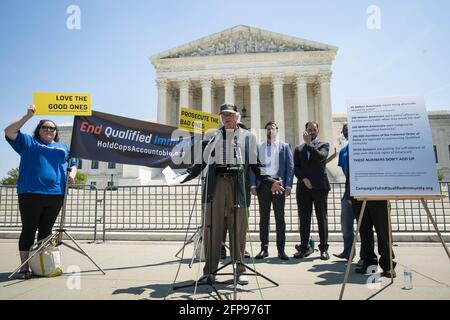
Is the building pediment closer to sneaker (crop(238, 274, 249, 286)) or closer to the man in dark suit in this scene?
the man in dark suit

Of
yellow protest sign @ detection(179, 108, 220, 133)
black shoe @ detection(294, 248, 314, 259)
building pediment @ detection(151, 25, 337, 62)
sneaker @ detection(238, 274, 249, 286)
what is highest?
building pediment @ detection(151, 25, 337, 62)

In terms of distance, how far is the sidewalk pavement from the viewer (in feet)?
10.6

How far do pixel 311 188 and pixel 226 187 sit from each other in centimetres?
232

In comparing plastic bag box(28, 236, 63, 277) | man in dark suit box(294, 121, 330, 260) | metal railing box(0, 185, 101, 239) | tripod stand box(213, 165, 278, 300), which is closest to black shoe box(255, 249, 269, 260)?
man in dark suit box(294, 121, 330, 260)

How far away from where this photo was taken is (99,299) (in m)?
3.12

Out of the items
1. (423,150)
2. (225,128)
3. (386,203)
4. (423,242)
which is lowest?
(423,242)

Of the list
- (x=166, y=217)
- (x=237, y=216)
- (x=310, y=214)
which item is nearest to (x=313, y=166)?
(x=310, y=214)

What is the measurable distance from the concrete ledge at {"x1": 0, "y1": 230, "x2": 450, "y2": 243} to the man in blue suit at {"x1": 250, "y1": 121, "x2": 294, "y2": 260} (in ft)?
5.01

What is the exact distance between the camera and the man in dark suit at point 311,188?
550 centimetres

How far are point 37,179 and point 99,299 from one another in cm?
209

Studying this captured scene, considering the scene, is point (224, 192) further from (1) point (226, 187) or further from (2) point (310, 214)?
(2) point (310, 214)
